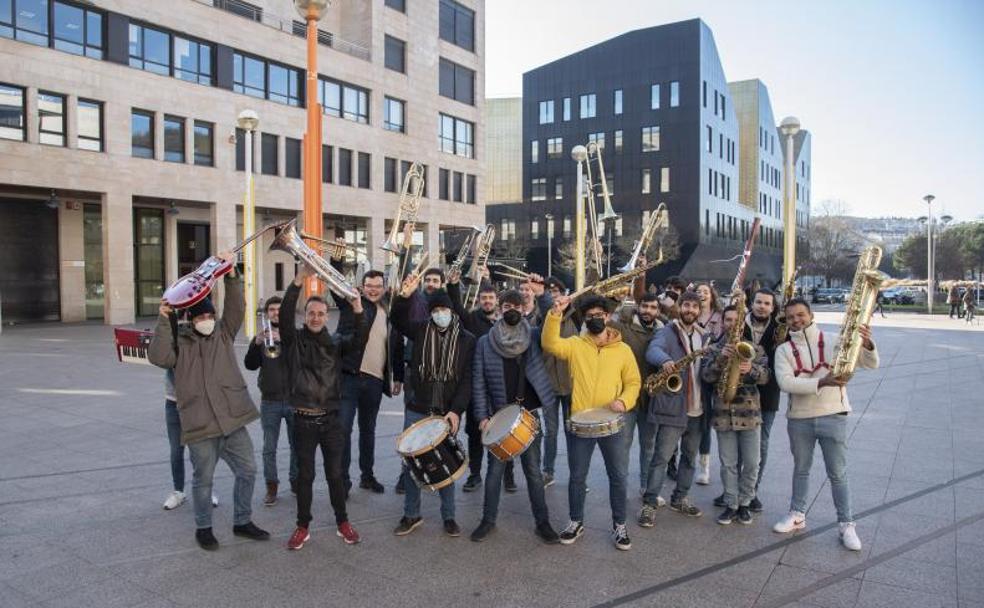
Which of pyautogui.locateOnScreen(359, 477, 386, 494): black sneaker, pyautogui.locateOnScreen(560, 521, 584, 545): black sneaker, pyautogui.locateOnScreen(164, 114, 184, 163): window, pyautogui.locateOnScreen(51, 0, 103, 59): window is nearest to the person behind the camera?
pyautogui.locateOnScreen(560, 521, 584, 545): black sneaker

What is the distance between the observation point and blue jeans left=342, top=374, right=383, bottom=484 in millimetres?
6508

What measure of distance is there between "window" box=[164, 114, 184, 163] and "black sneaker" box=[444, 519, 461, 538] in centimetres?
2803

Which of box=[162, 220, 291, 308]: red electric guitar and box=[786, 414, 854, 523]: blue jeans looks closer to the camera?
box=[162, 220, 291, 308]: red electric guitar

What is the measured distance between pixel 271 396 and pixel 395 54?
35874 mm

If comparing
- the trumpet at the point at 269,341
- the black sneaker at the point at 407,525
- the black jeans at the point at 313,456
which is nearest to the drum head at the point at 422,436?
the black jeans at the point at 313,456

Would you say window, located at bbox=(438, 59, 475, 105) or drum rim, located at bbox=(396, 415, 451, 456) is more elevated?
window, located at bbox=(438, 59, 475, 105)

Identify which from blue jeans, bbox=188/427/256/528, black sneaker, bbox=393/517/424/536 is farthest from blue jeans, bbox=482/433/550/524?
blue jeans, bbox=188/427/256/528

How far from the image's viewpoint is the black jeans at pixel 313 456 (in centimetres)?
545

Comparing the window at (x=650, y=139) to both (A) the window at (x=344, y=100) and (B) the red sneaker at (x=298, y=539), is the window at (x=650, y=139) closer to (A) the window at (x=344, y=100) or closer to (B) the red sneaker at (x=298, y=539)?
(A) the window at (x=344, y=100)

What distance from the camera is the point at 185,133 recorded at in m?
29.3

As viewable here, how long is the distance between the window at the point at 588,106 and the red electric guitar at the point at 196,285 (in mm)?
61997

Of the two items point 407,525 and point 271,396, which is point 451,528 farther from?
point 271,396

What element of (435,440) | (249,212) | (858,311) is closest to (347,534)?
(435,440)

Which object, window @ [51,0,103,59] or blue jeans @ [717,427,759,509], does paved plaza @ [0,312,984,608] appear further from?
window @ [51,0,103,59]
